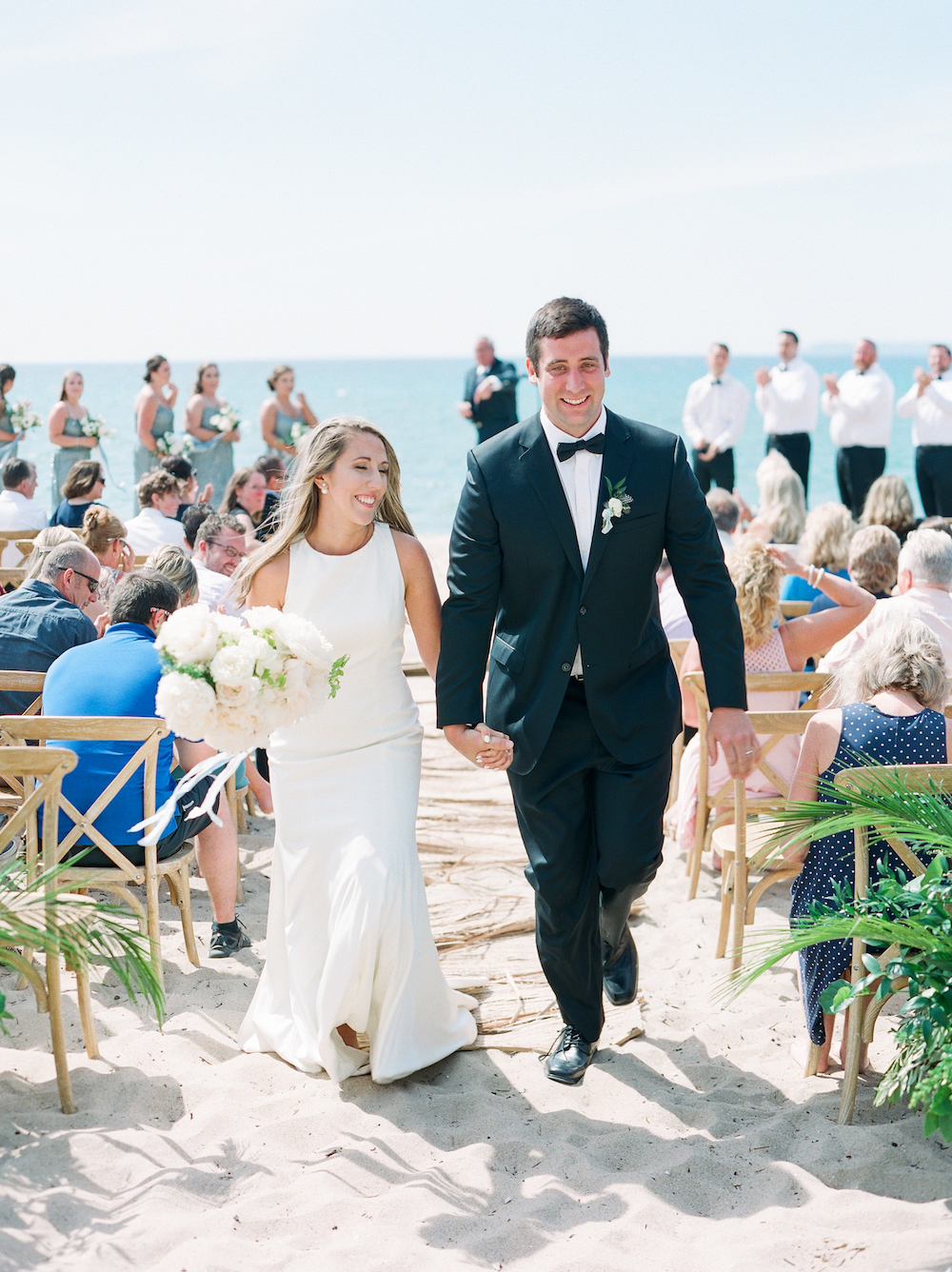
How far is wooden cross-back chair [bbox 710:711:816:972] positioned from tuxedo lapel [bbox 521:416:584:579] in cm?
101

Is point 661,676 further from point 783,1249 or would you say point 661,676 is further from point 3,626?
point 3,626

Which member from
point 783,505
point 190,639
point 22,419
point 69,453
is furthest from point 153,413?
point 190,639

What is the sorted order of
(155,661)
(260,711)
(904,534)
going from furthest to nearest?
1. (904,534)
2. (155,661)
3. (260,711)

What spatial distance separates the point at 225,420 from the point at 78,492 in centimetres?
350

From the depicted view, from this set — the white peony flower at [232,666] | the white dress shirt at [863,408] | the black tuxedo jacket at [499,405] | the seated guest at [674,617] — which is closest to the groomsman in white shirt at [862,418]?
the white dress shirt at [863,408]

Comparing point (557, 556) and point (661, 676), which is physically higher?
point (557, 556)

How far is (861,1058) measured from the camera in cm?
375

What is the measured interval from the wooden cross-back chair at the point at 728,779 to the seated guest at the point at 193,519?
378 centimetres

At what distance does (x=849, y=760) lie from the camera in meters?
3.79

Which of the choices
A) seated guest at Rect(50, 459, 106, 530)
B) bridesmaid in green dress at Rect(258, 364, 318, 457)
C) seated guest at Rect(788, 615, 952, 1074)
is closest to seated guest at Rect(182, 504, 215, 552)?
seated guest at Rect(50, 459, 106, 530)

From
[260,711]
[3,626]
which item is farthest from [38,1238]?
[3,626]

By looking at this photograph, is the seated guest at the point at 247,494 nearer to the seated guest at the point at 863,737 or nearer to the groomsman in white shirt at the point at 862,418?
the seated guest at the point at 863,737

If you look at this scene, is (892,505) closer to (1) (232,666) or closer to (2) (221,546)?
(2) (221,546)

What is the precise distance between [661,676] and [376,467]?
1.17m
